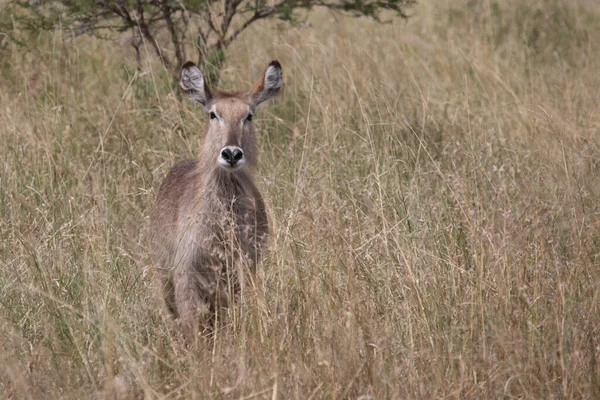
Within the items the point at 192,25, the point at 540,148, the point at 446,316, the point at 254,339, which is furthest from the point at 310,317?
the point at 192,25

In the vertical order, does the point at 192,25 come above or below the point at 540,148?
above

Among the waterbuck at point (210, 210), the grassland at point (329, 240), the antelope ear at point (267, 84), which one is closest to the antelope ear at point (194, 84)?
the waterbuck at point (210, 210)

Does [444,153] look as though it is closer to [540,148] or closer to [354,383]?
[540,148]

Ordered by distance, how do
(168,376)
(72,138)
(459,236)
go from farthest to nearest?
(72,138) < (459,236) < (168,376)

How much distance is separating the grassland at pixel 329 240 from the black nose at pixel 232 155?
0.38 metres

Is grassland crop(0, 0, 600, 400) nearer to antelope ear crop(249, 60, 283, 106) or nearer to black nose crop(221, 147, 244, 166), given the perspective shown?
black nose crop(221, 147, 244, 166)

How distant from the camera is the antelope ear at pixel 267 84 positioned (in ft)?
18.7

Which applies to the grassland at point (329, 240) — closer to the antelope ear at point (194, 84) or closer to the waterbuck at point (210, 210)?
the waterbuck at point (210, 210)

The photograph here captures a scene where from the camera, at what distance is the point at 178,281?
509 centimetres


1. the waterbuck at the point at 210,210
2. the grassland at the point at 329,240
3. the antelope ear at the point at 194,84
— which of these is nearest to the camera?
the grassland at the point at 329,240

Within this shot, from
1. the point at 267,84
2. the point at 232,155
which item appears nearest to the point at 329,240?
the point at 232,155

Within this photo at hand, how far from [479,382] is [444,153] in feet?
9.13

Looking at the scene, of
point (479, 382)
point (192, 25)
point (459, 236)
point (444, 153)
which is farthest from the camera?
point (192, 25)

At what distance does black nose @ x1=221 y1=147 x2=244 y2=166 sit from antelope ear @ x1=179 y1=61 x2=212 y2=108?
0.60 metres
